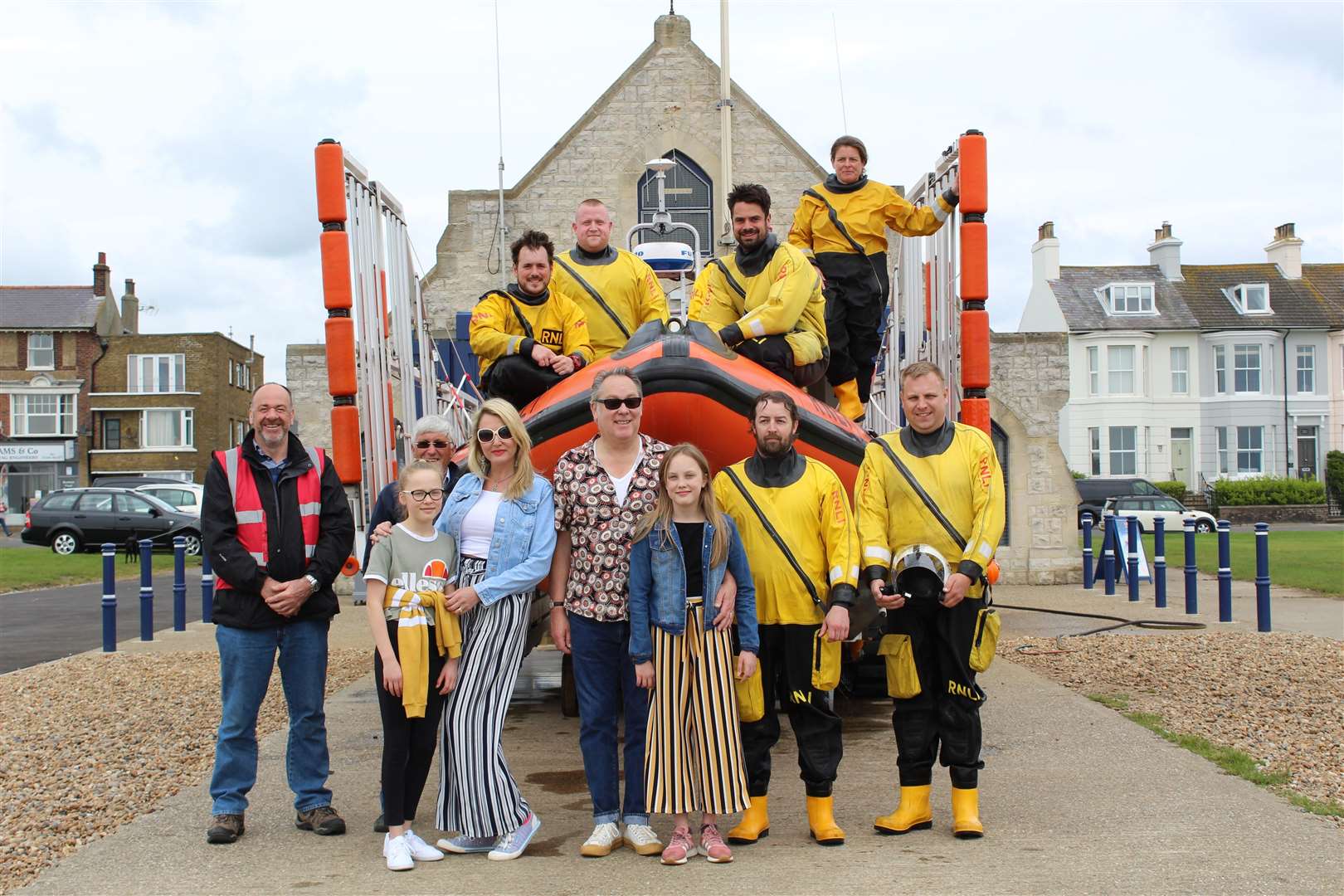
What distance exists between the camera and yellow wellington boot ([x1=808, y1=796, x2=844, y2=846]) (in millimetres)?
4062

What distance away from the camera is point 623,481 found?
4.09 meters

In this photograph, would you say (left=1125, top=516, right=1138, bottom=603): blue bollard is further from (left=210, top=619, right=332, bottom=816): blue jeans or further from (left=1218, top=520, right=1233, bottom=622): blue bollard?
(left=210, top=619, right=332, bottom=816): blue jeans

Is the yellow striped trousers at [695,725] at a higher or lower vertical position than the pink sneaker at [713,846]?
higher

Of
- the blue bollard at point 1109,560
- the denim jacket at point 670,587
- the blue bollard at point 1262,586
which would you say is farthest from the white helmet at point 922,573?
the blue bollard at point 1109,560

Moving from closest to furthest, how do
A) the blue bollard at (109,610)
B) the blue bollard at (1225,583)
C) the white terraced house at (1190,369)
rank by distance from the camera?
1. the blue bollard at (109,610)
2. the blue bollard at (1225,583)
3. the white terraced house at (1190,369)

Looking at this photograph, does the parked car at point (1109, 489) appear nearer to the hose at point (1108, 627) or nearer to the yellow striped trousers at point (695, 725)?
the hose at point (1108, 627)

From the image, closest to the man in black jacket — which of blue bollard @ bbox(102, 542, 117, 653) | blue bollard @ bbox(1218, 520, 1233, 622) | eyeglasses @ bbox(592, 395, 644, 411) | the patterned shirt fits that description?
the patterned shirt

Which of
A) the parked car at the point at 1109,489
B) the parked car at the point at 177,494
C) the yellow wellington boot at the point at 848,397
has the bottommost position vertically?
the parked car at the point at 1109,489

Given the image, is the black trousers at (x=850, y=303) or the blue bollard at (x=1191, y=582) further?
the blue bollard at (x=1191, y=582)

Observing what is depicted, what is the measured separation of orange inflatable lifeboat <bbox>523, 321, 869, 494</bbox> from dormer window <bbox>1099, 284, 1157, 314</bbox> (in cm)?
3491

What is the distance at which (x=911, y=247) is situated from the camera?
24.9 feet

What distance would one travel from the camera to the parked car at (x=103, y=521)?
22.5m

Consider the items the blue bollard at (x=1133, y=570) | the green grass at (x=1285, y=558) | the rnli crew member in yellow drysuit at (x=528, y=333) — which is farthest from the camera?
the green grass at (x=1285, y=558)

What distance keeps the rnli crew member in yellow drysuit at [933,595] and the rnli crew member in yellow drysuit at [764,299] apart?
Result: 52.3 inches
